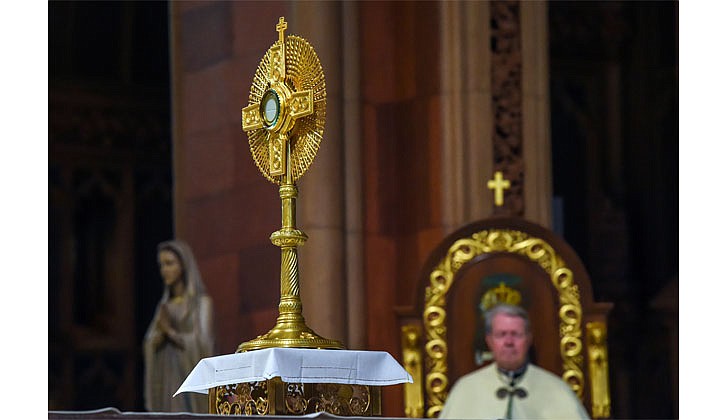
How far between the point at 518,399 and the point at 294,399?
310 cm

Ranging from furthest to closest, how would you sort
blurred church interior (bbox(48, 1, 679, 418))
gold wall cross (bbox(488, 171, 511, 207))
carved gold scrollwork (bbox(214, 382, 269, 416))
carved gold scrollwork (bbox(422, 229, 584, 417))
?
blurred church interior (bbox(48, 1, 679, 418)) < gold wall cross (bbox(488, 171, 511, 207)) < carved gold scrollwork (bbox(422, 229, 584, 417)) < carved gold scrollwork (bbox(214, 382, 269, 416))

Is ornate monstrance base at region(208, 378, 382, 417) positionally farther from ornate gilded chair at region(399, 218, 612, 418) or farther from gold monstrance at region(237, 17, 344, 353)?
ornate gilded chair at region(399, 218, 612, 418)

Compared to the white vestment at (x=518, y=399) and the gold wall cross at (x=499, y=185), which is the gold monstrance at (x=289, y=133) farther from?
the gold wall cross at (x=499, y=185)

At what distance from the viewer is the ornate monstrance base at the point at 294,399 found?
7926 mm

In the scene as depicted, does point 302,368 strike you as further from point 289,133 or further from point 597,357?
point 597,357

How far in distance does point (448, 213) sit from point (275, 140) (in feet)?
14.0

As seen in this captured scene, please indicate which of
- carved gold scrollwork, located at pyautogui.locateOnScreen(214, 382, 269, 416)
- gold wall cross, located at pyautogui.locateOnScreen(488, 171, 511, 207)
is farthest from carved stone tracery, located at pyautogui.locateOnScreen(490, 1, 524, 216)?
carved gold scrollwork, located at pyautogui.locateOnScreen(214, 382, 269, 416)

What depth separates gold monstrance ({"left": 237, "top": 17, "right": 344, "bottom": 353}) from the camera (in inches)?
326

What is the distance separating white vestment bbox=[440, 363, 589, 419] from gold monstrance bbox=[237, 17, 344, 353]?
8.68ft

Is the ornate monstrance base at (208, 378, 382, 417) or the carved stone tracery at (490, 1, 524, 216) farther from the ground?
the carved stone tracery at (490, 1, 524, 216)

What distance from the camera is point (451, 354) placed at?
37.7 feet

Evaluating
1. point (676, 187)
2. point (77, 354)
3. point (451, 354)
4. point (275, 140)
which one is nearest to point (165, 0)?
point (77, 354)

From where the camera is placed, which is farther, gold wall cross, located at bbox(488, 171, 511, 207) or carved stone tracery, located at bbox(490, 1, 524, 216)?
carved stone tracery, located at bbox(490, 1, 524, 216)

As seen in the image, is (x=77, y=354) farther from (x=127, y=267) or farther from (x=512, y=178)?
(x=512, y=178)
